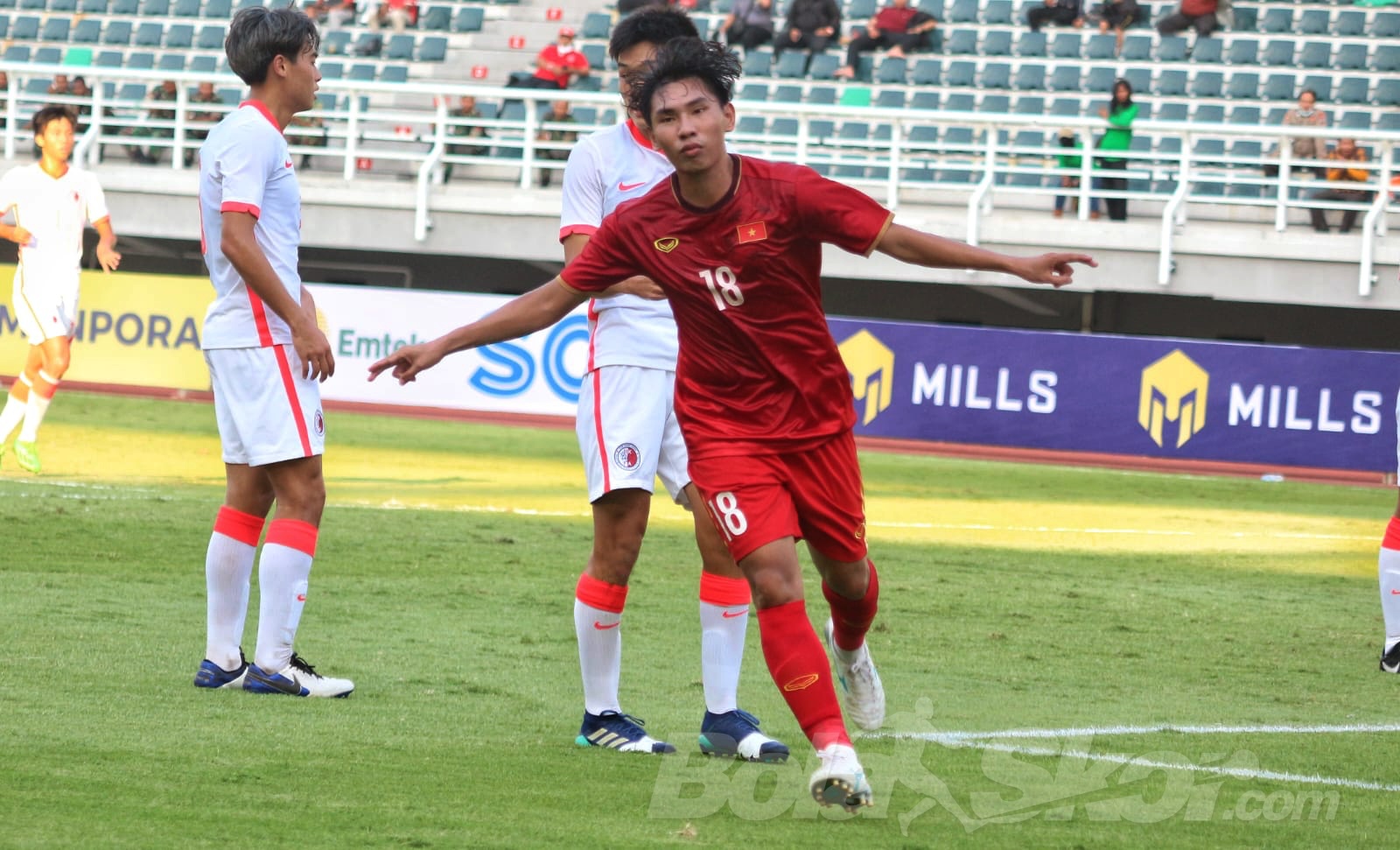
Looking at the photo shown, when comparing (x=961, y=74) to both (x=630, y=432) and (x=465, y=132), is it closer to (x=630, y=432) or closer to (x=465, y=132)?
(x=465, y=132)

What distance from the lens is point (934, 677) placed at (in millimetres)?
6988

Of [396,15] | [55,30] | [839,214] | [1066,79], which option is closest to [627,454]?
[839,214]

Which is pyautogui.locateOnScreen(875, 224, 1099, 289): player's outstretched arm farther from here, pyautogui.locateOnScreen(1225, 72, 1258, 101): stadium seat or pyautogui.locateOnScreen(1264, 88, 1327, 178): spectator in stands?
pyautogui.locateOnScreen(1225, 72, 1258, 101): stadium seat

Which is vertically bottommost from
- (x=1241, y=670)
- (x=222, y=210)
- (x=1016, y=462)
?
(x=1016, y=462)

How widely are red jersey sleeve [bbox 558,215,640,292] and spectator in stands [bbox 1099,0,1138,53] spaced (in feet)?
66.6

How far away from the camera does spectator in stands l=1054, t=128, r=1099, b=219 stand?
72.4 ft

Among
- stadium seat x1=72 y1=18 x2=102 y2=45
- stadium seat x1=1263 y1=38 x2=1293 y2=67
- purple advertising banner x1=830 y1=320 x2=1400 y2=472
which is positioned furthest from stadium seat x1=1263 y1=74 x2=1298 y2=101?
stadium seat x1=72 y1=18 x2=102 y2=45

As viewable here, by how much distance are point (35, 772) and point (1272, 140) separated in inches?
799

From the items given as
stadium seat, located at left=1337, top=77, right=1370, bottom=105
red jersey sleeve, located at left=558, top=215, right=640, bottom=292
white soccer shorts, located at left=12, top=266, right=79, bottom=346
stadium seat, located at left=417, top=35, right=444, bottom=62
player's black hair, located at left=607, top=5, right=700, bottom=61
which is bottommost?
white soccer shorts, located at left=12, top=266, right=79, bottom=346

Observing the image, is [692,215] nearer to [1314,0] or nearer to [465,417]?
[465,417]

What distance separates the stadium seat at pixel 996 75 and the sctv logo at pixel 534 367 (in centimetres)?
797

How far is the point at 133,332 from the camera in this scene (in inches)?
802

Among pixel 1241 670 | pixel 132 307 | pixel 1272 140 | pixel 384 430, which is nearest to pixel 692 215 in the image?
pixel 1241 670

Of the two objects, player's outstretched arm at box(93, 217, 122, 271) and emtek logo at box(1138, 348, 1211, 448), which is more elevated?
player's outstretched arm at box(93, 217, 122, 271)
